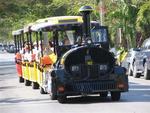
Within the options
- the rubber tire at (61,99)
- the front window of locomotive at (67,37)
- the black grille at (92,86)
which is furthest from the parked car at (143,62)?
the rubber tire at (61,99)

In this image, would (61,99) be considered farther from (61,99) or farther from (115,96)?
(115,96)

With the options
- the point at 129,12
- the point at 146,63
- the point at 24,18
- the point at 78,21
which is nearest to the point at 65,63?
the point at 78,21

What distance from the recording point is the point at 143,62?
28406 mm

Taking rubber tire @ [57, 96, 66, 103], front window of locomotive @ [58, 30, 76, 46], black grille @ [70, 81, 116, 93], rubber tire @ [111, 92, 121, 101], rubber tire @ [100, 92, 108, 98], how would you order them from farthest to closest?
1. front window of locomotive @ [58, 30, 76, 46]
2. rubber tire @ [100, 92, 108, 98]
3. rubber tire @ [111, 92, 121, 101]
4. rubber tire @ [57, 96, 66, 103]
5. black grille @ [70, 81, 116, 93]

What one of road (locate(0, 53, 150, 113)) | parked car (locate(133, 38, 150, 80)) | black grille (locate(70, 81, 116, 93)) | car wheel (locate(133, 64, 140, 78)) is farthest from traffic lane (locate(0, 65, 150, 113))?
car wheel (locate(133, 64, 140, 78))

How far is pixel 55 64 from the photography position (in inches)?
716

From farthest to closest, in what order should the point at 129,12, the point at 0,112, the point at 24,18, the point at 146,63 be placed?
the point at 24,18 → the point at 129,12 → the point at 146,63 → the point at 0,112

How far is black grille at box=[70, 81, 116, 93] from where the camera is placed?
17.5 m

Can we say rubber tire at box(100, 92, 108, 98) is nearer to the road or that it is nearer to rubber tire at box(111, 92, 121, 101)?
the road

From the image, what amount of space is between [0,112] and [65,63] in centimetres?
244

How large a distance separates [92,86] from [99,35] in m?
2.58

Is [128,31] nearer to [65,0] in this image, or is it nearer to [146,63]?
[65,0]

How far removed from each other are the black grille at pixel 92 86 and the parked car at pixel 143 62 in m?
9.95

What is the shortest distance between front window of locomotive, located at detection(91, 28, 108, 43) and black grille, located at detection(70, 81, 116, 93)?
7.06 feet
